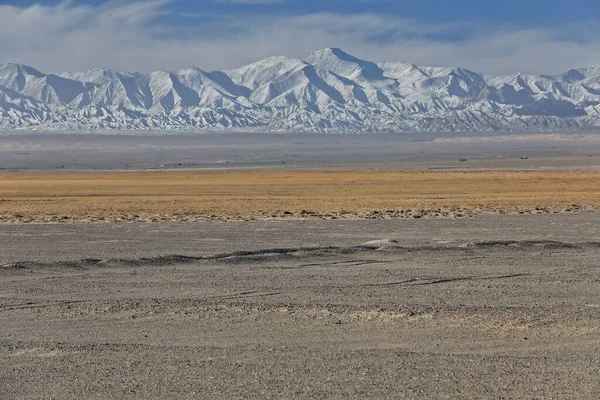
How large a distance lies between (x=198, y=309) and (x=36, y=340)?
275cm

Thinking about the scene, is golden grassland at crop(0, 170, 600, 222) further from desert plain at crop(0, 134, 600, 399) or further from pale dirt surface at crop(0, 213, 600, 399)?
pale dirt surface at crop(0, 213, 600, 399)

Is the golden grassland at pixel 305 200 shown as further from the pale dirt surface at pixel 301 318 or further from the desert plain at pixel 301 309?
the pale dirt surface at pixel 301 318

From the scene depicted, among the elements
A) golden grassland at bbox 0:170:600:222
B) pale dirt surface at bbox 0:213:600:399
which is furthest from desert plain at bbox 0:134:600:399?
golden grassland at bbox 0:170:600:222

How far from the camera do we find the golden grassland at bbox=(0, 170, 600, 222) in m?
33.6

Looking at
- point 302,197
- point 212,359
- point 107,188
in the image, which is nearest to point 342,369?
point 212,359

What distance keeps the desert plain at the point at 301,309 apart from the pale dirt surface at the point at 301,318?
38mm

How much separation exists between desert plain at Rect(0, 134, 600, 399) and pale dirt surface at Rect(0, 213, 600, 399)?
0.04 m

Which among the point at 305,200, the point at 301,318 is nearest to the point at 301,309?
the point at 301,318

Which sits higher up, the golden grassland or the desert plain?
the desert plain

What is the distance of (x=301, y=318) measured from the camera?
12.9 m

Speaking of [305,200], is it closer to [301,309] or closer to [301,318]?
[301,309]

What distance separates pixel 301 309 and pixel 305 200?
30644 mm

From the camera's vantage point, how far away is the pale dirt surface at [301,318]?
9555 millimetres

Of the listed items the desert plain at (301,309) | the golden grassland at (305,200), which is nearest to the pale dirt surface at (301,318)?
the desert plain at (301,309)
